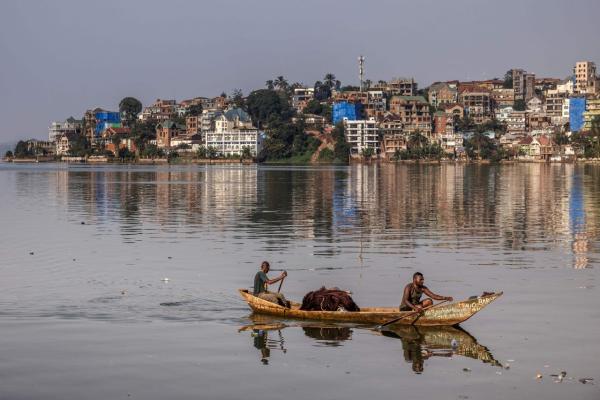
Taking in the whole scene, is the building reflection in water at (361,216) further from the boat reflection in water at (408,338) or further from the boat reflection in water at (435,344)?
the boat reflection in water at (408,338)

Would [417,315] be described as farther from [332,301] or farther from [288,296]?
[288,296]

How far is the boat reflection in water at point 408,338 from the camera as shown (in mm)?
17578

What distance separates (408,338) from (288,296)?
5533mm

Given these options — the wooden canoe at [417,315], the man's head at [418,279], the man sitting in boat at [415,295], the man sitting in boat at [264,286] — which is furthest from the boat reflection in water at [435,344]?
the man sitting in boat at [264,286]

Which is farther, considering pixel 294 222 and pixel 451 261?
pixel 294 222

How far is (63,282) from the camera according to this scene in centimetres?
2572

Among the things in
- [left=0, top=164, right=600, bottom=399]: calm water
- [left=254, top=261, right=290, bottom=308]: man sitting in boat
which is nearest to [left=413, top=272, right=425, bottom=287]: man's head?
[left=0, top=164, right=600, bottom=399]: calm water

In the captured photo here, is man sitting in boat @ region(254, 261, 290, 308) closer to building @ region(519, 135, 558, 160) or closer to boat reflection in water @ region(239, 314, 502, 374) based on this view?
boat reflection in water @ region(239, 314, 502, 374)

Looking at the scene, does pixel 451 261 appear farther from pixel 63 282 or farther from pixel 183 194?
pixel 183 194

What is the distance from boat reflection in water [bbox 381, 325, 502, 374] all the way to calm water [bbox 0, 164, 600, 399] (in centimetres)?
6

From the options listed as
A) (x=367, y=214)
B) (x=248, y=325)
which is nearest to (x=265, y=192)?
(x=367, y=214)

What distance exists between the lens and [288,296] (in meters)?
23.9

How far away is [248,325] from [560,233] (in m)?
21.3

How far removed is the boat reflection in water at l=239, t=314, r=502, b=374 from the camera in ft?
57.7
